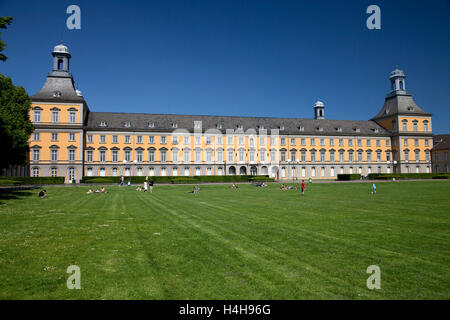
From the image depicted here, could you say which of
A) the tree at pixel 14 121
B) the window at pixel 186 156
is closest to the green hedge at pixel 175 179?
the window at pixel 186 156

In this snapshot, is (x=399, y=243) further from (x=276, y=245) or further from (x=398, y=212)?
(x=398, y=212)

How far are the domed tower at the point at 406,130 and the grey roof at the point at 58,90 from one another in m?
74.9

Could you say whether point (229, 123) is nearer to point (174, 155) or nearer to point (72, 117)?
point (174, 155)

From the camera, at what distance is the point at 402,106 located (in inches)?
3071

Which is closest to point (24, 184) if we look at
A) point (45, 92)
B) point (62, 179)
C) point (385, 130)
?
point (62, 179)

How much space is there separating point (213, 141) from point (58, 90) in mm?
33293

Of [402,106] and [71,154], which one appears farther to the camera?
[402,106]

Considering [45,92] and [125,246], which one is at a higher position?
[45,92]

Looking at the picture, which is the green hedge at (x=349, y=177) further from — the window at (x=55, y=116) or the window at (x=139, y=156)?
the window at (x=55, y=116)

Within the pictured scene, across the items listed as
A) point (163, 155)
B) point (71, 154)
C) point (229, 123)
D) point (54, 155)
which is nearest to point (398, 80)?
point (229, 123)

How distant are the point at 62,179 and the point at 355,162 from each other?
67.0 meters
